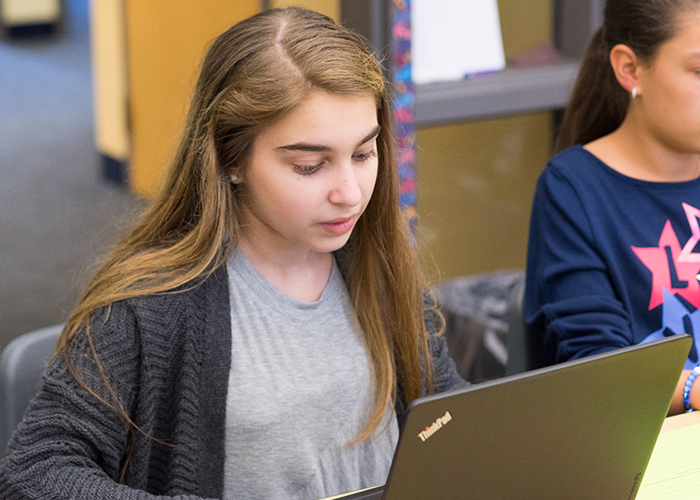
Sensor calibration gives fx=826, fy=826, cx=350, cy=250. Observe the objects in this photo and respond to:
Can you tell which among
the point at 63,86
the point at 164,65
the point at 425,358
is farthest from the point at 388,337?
the point at 63,86

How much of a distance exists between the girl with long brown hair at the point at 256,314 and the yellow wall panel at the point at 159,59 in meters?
1.80

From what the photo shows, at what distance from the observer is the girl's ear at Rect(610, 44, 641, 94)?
4.22 ft

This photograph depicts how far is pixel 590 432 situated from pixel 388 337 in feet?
1.39

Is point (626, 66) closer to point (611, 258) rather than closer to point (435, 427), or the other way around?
point (611, 258)

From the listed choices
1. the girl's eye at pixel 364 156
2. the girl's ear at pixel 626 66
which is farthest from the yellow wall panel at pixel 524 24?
the girl's eye at pixel 364 156

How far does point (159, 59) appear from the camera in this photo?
140 inches

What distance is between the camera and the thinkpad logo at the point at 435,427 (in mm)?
665

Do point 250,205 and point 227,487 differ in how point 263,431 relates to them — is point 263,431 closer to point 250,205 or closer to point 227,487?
point 227,487

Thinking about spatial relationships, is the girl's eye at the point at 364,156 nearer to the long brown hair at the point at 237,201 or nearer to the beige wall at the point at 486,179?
the long brown hair at the point at 237,201

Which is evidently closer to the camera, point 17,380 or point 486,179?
point 17,380

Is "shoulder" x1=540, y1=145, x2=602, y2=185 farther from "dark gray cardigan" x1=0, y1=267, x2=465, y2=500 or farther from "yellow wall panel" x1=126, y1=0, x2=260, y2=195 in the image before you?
"yellow wall panel" x1=126, y1=0, x2=260, y2=195

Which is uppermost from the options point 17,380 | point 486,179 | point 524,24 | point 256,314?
point 524,24

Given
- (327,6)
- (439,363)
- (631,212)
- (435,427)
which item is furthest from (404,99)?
(435,427)

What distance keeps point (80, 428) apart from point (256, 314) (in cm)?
26
